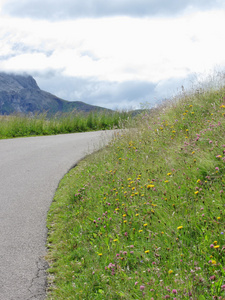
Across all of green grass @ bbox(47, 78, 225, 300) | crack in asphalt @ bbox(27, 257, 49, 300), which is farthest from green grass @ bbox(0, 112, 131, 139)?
crack in asphalt @ bbox(27, 257, 49, 300)

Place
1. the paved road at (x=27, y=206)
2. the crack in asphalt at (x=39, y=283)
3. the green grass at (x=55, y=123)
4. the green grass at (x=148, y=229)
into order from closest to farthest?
the green grass at (x=148, y=229), the crack in asphalt at (x=39, y=283), the paved road at (x=27, y=206), the green grass at (x=55, y=123)

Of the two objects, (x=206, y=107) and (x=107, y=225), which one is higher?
(x=206, y=107)

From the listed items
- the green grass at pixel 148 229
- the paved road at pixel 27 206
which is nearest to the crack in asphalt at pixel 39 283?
the paved road at pixel 27 206

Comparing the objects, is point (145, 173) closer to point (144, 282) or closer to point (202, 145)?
point (202, 145)

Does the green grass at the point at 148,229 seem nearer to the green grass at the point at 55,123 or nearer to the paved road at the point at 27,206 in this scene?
the paved road at the point at 27,206

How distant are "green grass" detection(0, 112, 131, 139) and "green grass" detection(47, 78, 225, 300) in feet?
37.6

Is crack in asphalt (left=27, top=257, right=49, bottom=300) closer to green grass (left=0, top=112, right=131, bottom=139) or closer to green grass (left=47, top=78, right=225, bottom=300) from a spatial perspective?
green grass (left=47, top=78, right=225, bottom=300)

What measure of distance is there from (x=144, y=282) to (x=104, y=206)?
2.41 m

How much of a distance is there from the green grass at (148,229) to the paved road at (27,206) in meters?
0.23

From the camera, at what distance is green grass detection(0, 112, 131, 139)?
18.9 meters

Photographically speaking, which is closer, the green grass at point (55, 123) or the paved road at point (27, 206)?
the paved road at point (27, 206)

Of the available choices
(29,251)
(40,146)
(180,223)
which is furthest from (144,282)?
(40,146)

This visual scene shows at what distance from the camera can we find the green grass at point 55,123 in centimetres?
1892

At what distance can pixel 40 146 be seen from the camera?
14094mm
